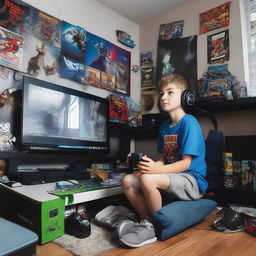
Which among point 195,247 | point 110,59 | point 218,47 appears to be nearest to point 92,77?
point 110,59

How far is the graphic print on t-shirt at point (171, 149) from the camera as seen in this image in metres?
1.20

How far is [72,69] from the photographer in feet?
5.47

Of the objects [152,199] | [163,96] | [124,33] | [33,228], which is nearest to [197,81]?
[163,96]

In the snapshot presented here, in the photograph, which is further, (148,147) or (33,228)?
(148,147)

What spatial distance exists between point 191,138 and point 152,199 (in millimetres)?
353

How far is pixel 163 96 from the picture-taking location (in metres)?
1.26

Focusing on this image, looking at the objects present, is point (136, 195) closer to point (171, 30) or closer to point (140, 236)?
point (140, 236)

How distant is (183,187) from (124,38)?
1579 mm

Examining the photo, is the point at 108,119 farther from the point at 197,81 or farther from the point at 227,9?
the point at 227,9

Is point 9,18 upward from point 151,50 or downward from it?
downward

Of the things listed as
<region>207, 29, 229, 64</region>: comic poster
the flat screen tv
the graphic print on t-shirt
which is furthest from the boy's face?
<region>207, 29, 229, 64</region>: comic poster

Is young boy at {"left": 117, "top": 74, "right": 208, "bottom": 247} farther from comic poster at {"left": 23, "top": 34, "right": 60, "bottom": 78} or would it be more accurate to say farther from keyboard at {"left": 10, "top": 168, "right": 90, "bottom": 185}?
comic poster at {"left": 23, "top": 34, "right": 60, "bottom": 78}

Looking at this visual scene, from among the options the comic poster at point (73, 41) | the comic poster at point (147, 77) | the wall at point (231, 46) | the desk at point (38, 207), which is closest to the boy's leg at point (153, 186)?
the desk at point (38, 207)

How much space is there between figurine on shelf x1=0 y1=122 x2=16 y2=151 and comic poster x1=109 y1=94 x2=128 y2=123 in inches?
29.0
